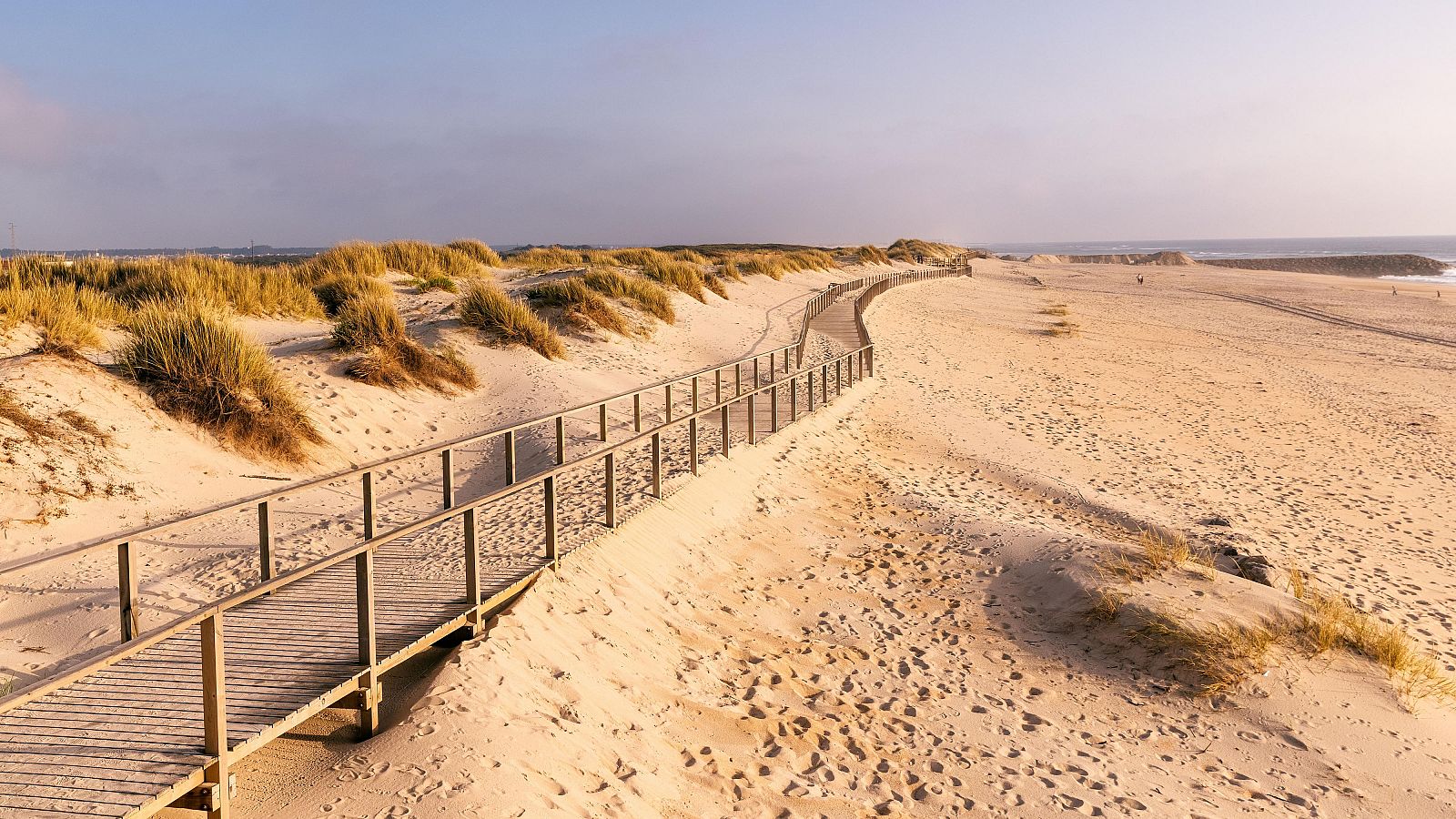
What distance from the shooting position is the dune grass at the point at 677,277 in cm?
2612

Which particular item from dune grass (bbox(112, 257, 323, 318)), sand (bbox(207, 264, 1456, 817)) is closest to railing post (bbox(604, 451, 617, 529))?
sand (bbox(207, 264, 1456, 817))

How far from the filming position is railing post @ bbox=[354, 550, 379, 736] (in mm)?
4406

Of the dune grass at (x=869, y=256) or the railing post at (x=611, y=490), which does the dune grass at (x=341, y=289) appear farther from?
the dune grass at (x=869, y=256)

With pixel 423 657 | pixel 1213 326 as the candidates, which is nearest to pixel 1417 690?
pixel 423 657

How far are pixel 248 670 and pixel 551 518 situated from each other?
2.20 meters

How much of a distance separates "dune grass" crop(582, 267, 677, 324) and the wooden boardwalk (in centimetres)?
1389

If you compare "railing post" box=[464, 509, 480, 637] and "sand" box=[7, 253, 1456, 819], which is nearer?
"sand" box=[7, 253, 1456, 819]

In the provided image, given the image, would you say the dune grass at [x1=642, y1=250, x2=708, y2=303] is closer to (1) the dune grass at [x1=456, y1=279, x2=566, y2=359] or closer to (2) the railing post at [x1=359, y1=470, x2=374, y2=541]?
(1) the dune grass at [x1=456, y1=279, x2=566, y2=359]

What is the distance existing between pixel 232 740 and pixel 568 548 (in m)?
3.31

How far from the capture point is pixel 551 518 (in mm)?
6316

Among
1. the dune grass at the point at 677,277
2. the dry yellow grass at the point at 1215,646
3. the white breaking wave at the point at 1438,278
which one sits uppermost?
the white breaking wave at the point at 1438,278

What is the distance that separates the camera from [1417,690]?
6215mm

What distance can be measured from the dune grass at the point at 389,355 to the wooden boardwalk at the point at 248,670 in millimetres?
5620

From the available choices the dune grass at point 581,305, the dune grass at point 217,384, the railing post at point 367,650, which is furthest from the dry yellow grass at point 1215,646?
the dune grass at point 581,305
